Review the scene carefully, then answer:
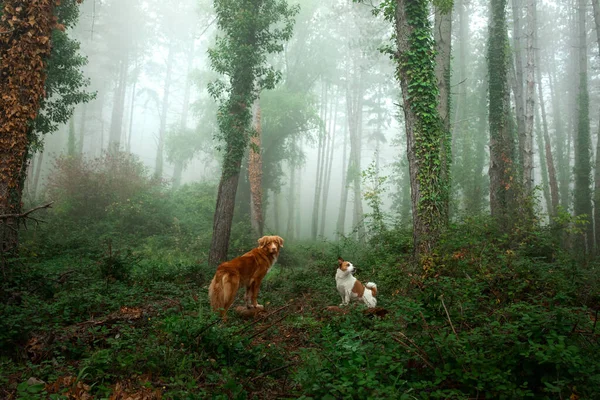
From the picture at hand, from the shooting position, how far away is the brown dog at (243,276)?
20.1ft

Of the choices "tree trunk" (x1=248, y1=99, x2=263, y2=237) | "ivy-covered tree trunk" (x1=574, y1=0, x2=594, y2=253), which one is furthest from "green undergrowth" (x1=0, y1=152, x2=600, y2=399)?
"ivy-covered tree trunk" (x1=574, y1=0, x2=594, y2=253)

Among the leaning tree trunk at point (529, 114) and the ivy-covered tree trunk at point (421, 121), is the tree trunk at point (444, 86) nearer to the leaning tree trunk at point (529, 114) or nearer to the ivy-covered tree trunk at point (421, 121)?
the ivy-covered tree trunk at point (421, 121)

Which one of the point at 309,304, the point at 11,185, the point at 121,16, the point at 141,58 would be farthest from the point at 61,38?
the point at 141,58

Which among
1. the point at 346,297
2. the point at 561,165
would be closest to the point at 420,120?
the point at 346,297

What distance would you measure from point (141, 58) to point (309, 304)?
36967mm

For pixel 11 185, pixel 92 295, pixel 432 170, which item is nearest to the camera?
pixel 92 295

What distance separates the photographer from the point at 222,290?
20.1 ft

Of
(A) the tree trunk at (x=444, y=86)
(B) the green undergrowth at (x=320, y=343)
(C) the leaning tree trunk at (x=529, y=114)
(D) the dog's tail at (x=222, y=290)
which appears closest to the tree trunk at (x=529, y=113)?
(C) the leaning tree trunk at (x=529, y=114)

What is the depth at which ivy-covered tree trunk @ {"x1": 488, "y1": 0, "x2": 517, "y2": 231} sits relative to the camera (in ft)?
41.9

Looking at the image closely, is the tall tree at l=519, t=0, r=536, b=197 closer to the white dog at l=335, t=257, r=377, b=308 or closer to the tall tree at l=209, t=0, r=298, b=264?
the white dog at l=335, t=257, r=377, b=308

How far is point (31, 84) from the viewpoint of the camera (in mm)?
7578

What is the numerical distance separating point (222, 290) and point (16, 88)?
5773mm

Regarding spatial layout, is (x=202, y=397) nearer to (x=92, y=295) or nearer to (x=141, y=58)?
(x=92, y=295)

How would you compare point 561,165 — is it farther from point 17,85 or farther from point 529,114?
point 17,85
